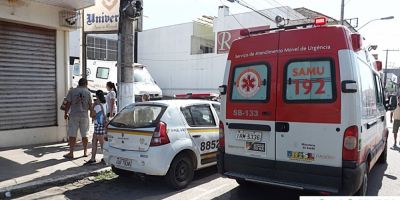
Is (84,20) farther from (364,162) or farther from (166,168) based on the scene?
(364,162)

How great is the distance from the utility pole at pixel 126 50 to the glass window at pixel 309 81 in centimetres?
407

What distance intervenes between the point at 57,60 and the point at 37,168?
3642 mm

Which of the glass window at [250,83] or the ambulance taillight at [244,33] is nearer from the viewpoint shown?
the glass window at [250,83]

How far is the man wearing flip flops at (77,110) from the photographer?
7.70m

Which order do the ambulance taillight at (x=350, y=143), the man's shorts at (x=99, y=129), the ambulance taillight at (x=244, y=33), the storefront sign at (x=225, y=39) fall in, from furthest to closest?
1. the storefront sign at (x=225, y=39)
2. the man's shorts at (x=99, y=129)
3. the ambulance taillight at (x=244, y=33)
4. the ambulance taillight at (x=350, y=143)

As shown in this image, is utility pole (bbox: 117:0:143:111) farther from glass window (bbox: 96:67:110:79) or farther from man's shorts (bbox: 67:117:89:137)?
glass window (bbox: 96:67:110:79)

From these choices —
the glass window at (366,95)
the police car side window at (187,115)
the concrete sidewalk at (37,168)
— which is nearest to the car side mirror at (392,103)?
the glass window at (366,95)

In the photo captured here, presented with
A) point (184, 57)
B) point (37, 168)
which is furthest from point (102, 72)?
point (184, 57)

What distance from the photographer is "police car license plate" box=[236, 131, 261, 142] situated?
4906 mm

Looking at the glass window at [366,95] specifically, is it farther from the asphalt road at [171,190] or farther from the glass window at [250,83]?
the asphalt road at [171,190]

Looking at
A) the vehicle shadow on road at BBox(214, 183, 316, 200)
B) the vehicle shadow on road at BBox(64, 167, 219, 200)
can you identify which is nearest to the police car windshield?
the vehicle shadow on road at BBox(64, 167, 219, 200)

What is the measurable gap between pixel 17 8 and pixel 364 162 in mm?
7978

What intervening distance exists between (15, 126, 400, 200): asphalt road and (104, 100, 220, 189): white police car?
272 mm

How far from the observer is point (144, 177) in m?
6.36
